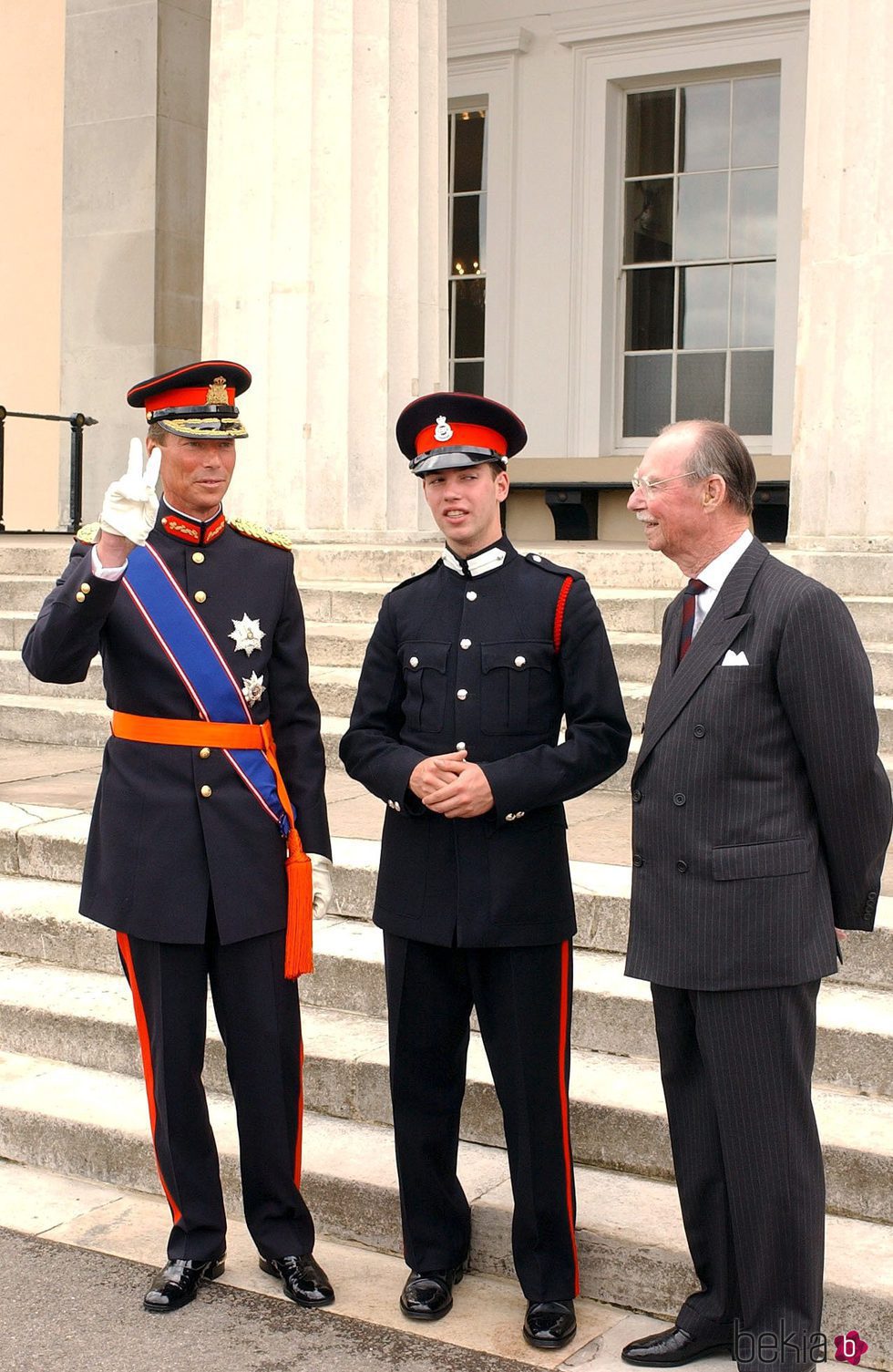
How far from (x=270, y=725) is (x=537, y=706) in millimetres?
661

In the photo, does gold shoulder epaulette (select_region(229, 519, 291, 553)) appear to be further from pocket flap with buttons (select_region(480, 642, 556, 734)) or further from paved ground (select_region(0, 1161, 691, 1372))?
paved ground (select_region(0, 1161, 691, 1372))

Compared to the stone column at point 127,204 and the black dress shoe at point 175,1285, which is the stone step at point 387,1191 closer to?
the black dress shoe at point 175,1285

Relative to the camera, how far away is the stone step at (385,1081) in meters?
3.64

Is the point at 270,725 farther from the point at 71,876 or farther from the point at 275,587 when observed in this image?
the point at 71,876

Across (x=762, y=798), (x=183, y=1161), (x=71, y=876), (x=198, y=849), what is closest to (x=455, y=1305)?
(x=183, y=1161)

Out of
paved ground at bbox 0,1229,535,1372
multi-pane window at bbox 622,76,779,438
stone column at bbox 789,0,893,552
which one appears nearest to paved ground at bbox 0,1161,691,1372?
paved ground at bbox 0,1229,535,1372

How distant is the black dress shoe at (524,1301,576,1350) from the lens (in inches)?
132

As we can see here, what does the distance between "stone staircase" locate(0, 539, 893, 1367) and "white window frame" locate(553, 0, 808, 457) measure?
19.9 feet

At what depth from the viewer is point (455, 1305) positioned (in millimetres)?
3557

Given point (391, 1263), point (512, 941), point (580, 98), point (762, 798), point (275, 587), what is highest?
point (580, 98)

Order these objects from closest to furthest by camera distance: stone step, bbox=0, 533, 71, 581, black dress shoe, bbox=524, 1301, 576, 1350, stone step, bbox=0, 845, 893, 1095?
black dress shoe, bbox=524, 1301, 576, 1350 < stone step, bbox=0, 845, 893, 1095 < stone step, bbox=0, 533, 71, 581

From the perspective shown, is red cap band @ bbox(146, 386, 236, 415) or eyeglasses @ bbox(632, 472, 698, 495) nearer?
eyeglasses @ bbox(632, 472, 698, 495)

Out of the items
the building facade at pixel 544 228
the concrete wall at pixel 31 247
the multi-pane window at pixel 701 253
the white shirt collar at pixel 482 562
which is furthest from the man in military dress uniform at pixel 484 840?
the concrete wall at pixel 31 247

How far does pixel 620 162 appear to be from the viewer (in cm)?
1168
